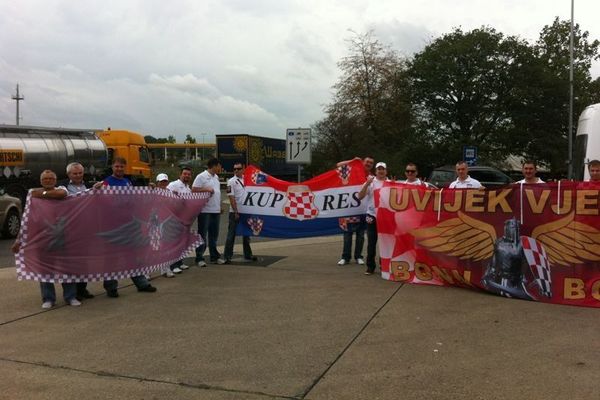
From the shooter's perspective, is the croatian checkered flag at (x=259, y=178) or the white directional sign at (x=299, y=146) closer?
the croatian checkered flag at (x=259, y=178)

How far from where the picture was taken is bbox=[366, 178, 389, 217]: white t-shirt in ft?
27.4

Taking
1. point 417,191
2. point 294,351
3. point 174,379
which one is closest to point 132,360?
point 174,379

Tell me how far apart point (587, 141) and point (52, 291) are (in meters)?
9.98

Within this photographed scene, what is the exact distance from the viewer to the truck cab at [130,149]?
30047 mm

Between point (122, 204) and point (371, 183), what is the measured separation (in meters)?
3.90

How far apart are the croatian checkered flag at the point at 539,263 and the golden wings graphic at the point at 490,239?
0.06 meters

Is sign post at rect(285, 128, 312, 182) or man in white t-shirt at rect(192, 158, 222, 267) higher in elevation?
sign post at rect(285, 128, 312, 182)

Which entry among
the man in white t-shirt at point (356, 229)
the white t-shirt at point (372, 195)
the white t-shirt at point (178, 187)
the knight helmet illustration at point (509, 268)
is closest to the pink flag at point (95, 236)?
the white t-shirt at point (178, 187)

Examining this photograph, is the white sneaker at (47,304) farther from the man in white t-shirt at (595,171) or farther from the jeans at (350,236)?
the man in white t-shirt at (595,171)

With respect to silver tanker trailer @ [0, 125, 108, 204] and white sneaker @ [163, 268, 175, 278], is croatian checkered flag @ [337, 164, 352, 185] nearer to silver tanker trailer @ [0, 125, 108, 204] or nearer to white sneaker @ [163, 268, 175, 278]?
white sneaker @ [163, 268, 175, 278]

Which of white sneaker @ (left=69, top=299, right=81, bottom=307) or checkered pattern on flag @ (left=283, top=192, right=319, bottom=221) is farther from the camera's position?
checkered pattern on flag @ (left=283, top=192, right=319, bottom=221)

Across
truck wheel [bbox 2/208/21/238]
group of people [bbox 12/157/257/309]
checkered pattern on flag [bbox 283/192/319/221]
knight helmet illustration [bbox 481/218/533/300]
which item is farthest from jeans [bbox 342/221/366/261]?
truck wheel [bbox 2/208/21/238]

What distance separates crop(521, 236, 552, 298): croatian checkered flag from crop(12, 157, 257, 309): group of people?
4904mm

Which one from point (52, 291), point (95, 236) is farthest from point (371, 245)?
point (52, 291)
